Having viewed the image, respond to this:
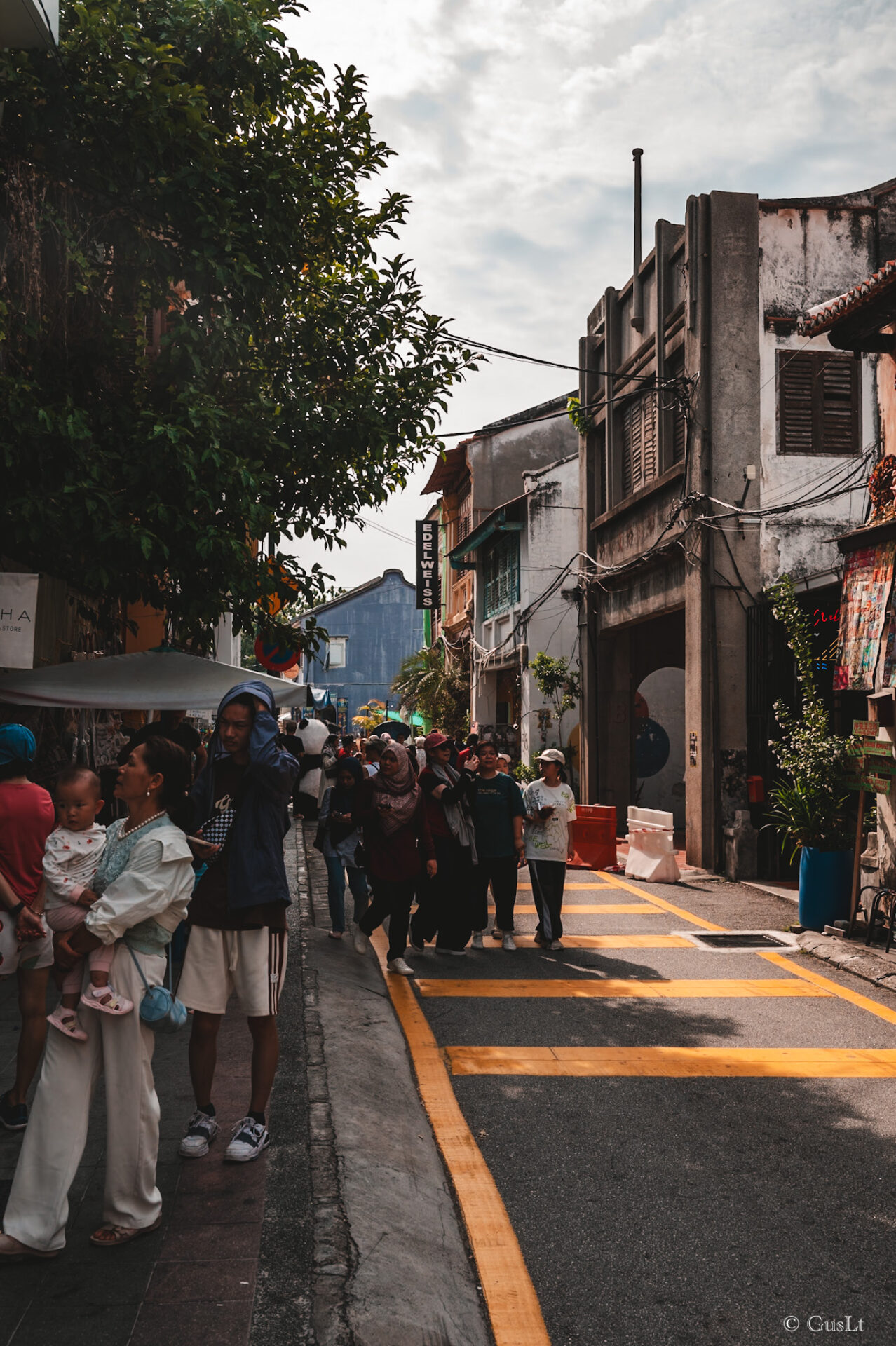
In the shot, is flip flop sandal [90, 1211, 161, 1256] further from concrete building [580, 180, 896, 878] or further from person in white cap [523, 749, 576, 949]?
concrete building [580, 180, 896, 878]

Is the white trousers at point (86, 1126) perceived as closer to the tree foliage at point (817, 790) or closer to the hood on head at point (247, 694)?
the hood on head at point (247, 694)

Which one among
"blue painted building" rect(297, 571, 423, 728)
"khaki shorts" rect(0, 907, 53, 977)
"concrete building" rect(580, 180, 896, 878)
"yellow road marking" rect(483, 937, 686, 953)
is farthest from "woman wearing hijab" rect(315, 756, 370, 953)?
"blue painted building" rect(297, 571, 423, 728)

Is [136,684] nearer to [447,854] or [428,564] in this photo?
[447,854]

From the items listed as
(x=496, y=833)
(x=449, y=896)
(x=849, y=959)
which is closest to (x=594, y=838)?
(x=496, y=833)

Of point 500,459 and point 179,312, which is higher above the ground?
point 500,459

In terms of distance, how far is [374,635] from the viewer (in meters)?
61.8

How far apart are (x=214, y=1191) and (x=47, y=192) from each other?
7044 mm

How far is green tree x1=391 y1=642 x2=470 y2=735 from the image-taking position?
3466 cm

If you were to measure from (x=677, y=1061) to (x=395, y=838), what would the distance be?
9.46 feet

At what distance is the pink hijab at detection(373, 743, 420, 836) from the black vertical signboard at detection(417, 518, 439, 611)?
2903 centimetres

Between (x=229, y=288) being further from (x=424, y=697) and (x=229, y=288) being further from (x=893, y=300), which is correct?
(x=424, y=697)

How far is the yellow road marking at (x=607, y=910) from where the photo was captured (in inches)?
469

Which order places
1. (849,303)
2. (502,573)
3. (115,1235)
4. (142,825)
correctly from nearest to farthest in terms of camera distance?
(115,1235)
(142,825)
(849,303)
(502,573)

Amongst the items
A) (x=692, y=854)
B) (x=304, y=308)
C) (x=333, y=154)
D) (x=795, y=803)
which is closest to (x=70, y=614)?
(x=304, y=308)
